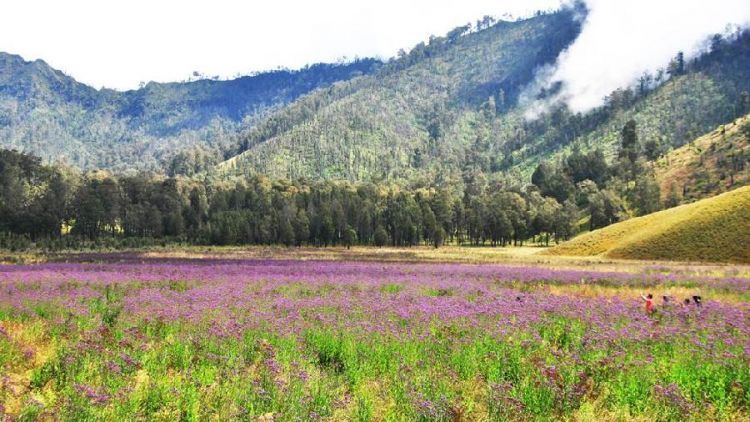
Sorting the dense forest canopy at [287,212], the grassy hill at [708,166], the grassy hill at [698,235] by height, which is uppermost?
the grassy hill at [708,166]

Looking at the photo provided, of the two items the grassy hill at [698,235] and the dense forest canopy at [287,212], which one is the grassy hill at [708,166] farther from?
the grassy hill at [698,235]

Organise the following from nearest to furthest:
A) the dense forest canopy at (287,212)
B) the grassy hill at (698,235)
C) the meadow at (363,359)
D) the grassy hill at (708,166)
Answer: the meadow at (363,359), the grassy hill at (698,235), the dense forest canopy at (287,212), the grassy hill at (708,166)

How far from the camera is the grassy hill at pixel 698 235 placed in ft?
185

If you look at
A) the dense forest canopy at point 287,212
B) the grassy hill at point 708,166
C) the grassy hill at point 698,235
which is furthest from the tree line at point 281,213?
the grassy hill at point 698,235

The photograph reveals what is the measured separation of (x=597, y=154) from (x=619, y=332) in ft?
624

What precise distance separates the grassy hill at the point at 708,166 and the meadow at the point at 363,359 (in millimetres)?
147213

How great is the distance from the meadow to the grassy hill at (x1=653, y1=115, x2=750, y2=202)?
483ft

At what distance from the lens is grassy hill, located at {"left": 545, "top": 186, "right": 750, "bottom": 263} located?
56375mm

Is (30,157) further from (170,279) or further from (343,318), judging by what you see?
(343,318)

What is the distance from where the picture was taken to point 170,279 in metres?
27.8

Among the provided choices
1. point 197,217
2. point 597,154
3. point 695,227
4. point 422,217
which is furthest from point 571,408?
point 597,154

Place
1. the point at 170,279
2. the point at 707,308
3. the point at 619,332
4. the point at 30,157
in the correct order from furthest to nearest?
the point at 30,157 < the point at 170,279 < the point at 707,308 < the point at 619,332

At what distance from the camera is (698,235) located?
5931 cm

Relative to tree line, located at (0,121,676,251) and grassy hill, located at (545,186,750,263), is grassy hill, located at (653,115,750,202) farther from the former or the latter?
grassy hill, located at (545,186,750,263)
